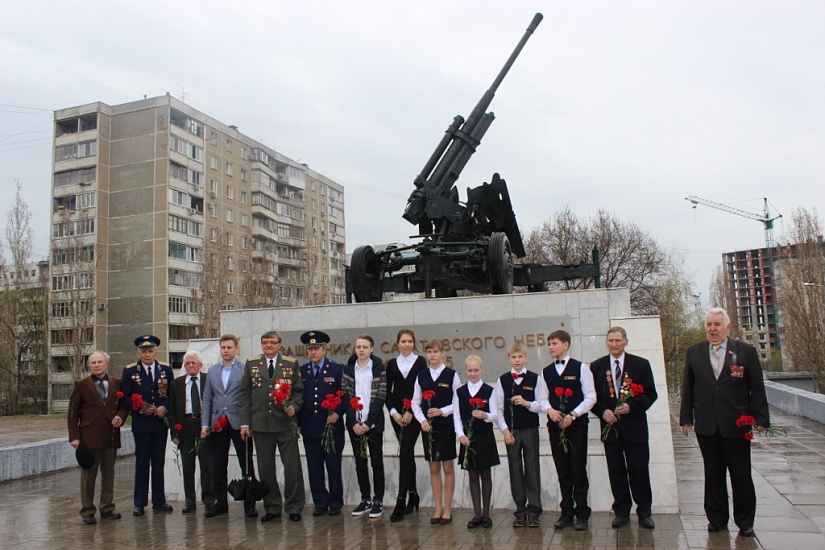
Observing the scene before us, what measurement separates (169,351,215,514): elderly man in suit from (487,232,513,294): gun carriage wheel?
3794mm

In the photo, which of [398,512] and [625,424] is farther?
[398,512]

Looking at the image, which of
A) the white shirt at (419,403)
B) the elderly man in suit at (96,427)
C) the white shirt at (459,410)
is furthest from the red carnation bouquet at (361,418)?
the elderly man in suit at (96,427)

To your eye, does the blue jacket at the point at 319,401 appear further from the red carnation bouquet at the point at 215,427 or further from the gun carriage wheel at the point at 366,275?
the gun carriage wheel at the point at 366,275

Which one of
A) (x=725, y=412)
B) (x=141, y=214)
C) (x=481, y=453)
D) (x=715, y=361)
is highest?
(x=141, y=214)

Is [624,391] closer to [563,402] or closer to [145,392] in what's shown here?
[563,402]

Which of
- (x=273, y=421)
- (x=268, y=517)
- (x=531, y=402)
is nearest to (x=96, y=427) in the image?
(x=273, y=421)

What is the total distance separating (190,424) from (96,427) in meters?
0.92

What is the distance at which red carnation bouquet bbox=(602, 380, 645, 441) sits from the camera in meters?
6.06

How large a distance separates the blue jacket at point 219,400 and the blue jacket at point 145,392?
1.70 ft

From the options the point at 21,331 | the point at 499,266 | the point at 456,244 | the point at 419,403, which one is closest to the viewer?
the point at 419,403

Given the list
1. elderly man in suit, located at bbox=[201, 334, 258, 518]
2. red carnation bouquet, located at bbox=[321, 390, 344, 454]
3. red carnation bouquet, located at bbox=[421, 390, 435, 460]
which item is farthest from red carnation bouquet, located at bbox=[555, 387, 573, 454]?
elderly man in suit, located at bbox=[201, 334, 258, 518]

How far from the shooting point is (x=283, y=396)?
6910mm

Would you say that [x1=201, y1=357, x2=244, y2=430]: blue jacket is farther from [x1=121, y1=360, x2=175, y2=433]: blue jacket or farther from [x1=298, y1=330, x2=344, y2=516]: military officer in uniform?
[x1=298, y1=330, x2=344, y2=516]: military officer in uniform

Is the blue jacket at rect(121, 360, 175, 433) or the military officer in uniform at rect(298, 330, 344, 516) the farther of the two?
the blue jacket at rect(121, 360, 175, 433)
